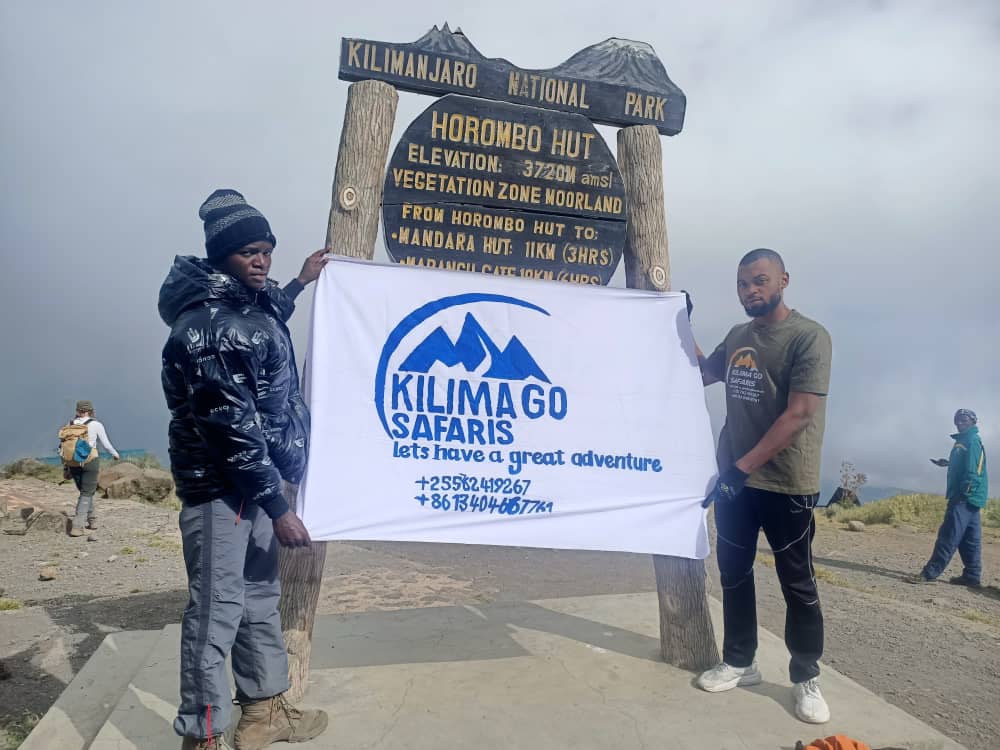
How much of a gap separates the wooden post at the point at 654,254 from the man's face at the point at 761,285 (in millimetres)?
794

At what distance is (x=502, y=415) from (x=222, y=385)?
62.0 inches

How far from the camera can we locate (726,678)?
148 inches

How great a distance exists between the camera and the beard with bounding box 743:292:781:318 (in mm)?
3559

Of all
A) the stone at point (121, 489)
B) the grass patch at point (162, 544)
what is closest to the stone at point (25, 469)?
the stone at point (121, 489)

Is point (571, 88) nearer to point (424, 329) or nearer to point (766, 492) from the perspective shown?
point (424, 329)

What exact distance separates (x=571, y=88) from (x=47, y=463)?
15779 mm

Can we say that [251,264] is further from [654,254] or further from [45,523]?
[45,523]

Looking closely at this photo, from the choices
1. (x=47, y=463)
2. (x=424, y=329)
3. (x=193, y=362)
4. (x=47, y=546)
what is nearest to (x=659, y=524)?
(x=424, y=329)

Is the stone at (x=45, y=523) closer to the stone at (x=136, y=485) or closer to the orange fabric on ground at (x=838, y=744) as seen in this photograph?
the stone at (x=136, y=485)

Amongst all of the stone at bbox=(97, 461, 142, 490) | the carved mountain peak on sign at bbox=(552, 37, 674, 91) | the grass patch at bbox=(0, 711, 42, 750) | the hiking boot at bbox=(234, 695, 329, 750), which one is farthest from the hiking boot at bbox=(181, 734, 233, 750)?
the stone at bbox=(97, 461, 142, 490)

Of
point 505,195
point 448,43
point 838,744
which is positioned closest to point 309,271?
point 505,195

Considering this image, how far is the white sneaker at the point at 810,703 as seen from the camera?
11.2ft

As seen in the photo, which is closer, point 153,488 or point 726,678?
point 726,678

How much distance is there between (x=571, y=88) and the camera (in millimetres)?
4312
